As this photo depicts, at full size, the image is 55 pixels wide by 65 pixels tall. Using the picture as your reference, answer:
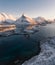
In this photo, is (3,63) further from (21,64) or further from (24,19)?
(24,19)

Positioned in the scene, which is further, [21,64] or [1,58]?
[1,58]

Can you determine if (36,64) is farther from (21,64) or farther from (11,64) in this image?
(11,64)

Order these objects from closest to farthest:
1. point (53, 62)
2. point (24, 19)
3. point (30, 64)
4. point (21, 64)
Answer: point (53, 62), point (30, 64), point (21, 64), point (24, 19)

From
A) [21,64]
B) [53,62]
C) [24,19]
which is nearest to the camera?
[53,62]

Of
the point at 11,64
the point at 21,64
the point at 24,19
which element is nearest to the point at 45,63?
the point at 21,64

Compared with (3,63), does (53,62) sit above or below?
above

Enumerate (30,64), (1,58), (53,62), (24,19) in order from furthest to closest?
(24,19), (1,58), (30,64), (53,62)

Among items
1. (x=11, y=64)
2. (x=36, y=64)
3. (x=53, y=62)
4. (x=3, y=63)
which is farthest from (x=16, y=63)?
(x=53, y=62)

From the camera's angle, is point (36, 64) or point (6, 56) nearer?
point (36, 64)

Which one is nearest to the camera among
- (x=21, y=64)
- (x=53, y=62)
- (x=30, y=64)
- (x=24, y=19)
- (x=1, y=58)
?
(x=53, y=62)
